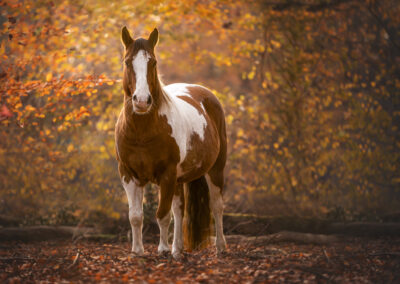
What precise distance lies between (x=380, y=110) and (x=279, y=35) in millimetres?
2892

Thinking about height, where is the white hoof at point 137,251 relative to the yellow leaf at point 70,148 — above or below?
below

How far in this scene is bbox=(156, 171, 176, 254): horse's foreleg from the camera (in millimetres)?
4949

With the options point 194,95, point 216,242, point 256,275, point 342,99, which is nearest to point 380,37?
point 342,99

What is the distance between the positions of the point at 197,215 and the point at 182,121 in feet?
4.96

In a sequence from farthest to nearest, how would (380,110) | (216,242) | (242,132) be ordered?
(242,132), (380,110), (216,242)

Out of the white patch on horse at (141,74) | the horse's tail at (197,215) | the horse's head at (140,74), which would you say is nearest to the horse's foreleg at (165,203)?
the horse's tail at (197,215)

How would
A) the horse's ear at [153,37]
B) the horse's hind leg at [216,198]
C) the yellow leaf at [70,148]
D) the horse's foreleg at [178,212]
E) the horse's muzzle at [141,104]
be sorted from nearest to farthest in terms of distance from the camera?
the horse's muzzle at [141,104]
the horse's ear at [153,37]
the horse's foreleg at [178,212]
the horse's hind leg at [216,198]
the yellow leaf at [70,148]

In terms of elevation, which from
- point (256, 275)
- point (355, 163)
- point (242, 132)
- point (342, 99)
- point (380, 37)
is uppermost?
point (380, 37)

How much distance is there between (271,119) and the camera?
1027cm

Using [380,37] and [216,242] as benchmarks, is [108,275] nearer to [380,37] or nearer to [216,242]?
[216,242]

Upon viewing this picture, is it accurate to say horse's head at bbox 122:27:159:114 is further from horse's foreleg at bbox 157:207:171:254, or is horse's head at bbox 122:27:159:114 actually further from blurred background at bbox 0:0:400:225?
blurred background at bbox 0:0:400:225

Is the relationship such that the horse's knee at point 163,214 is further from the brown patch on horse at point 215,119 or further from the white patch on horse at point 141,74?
the white patch on horse at point 141,74

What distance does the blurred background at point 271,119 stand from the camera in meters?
9.05

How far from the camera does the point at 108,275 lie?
4574mm
